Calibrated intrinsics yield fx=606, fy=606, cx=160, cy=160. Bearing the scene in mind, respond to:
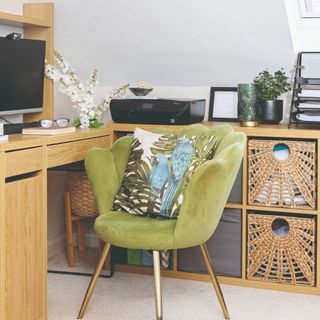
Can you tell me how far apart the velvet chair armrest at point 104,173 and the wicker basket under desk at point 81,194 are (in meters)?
0.53

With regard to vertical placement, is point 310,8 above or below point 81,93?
above

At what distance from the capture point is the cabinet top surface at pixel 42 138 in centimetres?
243

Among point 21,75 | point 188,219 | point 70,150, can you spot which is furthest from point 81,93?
point 188,219

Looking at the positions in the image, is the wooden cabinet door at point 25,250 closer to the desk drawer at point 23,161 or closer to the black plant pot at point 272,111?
the desk drawer at point 23,161

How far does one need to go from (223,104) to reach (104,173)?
105 centimetres

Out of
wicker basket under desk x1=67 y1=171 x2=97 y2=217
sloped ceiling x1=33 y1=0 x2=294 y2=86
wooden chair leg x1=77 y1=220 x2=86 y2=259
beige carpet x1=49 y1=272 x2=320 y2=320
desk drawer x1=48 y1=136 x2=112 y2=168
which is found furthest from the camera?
wooden chair leg x1=77 y1=220 x2=86 y2=259

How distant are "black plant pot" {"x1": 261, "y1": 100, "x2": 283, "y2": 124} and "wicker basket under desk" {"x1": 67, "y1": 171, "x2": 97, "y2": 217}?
110 centimetres

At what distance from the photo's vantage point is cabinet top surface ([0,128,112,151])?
7.98 ft

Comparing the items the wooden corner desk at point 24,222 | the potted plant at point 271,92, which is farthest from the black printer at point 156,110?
the wooden corner desk at point 24,222

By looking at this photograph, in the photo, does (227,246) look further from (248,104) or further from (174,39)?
(174,39)

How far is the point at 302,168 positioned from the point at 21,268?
1.53m

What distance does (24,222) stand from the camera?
8.39 feet

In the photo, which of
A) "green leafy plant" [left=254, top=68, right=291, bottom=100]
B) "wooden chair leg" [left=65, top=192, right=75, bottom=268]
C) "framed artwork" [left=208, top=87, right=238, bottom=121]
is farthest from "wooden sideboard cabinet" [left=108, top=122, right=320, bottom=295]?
"wooden chair leg" [left=65, top=192, right=75, bottom=268]

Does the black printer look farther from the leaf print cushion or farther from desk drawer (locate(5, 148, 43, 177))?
desk drawer (locate(5, 148, 43, 177))
